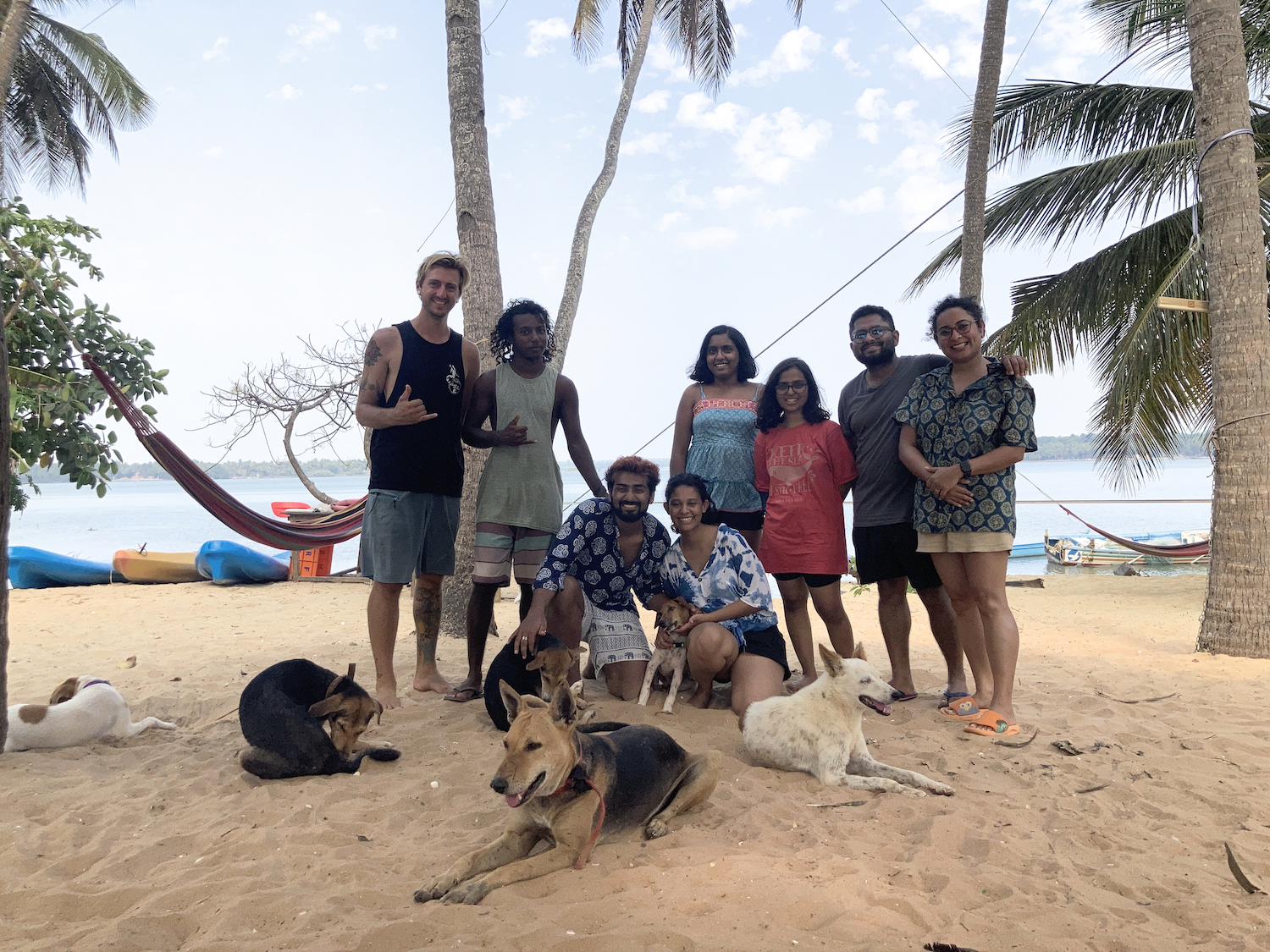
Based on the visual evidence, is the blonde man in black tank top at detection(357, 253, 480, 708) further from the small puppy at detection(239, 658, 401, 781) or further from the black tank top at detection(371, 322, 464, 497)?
the small puppy at detection(239, 658, 401, 781)

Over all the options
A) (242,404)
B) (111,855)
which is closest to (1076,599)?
(111,855)

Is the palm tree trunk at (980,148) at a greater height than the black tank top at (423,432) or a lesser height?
greater

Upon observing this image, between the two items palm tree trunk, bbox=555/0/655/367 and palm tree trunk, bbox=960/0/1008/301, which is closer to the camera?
palm tree trunk, bbox=960/0/1008/301

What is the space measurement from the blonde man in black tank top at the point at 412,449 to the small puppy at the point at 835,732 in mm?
1984

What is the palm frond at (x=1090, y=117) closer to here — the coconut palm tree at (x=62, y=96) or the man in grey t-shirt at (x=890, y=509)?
the man in grey t-shirt at (x=890, y=509)

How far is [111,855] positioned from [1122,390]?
36.2 ft

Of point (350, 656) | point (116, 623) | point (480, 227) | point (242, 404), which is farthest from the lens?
point (242, 404)

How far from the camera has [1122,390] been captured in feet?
33.0

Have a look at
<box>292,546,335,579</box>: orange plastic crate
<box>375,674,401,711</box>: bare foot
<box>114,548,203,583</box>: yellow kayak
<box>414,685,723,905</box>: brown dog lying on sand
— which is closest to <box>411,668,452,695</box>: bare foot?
<box>375,674,401,711</box>: bare foot

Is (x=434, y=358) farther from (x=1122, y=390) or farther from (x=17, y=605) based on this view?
(x=1122, y=390)

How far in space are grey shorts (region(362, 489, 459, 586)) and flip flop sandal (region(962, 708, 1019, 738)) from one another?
2817mm

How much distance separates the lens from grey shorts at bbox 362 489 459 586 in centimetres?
409

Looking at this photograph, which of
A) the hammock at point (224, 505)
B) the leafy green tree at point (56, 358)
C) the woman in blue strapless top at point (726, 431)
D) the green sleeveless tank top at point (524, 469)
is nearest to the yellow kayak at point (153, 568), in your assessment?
the hammock at point (224, 505)

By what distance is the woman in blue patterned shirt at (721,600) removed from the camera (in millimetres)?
3969
